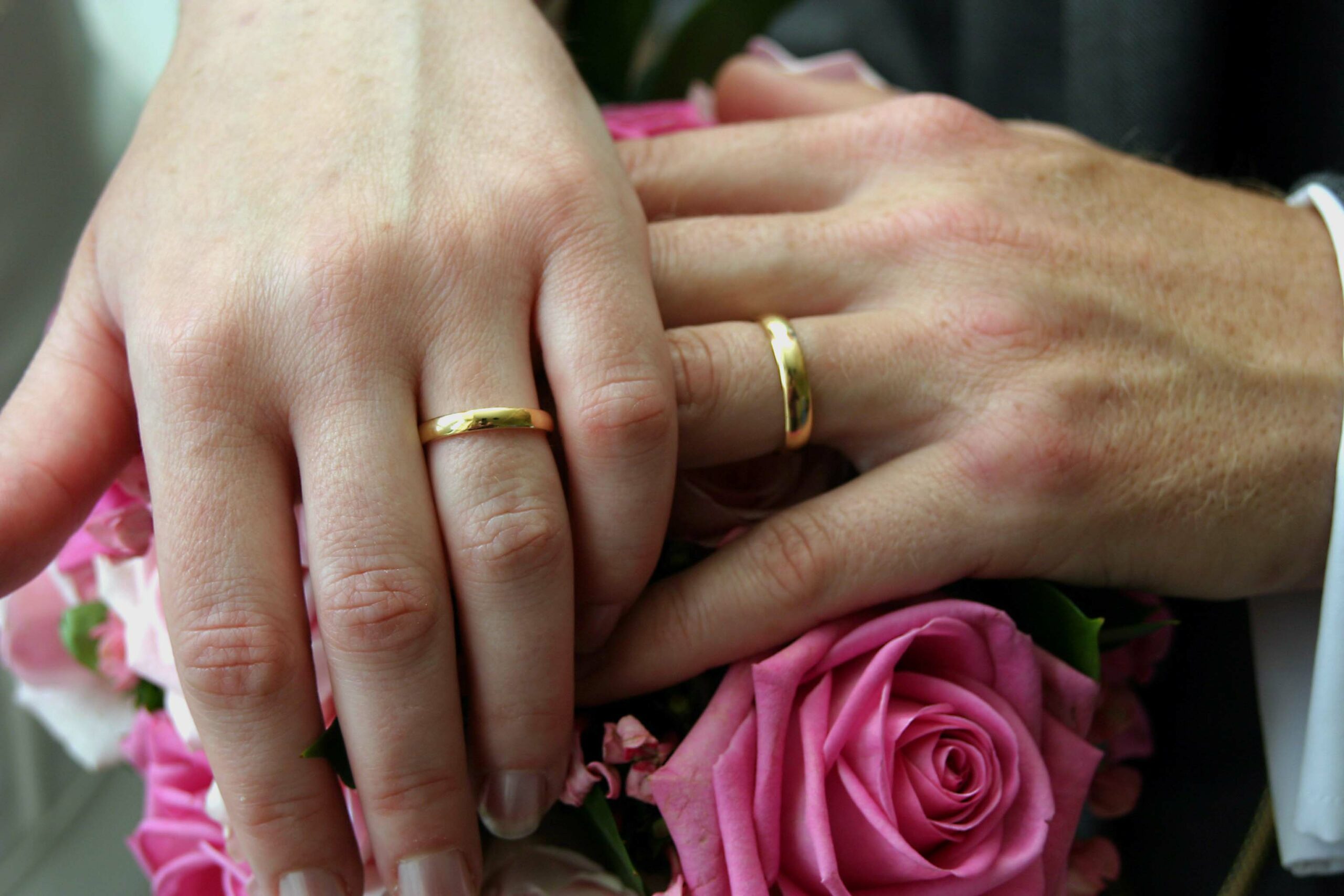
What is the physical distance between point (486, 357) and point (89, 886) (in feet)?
2.40

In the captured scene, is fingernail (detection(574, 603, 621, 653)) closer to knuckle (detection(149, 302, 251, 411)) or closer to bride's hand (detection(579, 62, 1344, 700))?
bride's hand (detection(579, 62, 1344, 700))

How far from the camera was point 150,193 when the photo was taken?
60cm

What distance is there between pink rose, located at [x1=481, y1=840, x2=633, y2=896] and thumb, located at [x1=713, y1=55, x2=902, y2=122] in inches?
26.9

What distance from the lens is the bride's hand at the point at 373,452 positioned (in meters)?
0.50

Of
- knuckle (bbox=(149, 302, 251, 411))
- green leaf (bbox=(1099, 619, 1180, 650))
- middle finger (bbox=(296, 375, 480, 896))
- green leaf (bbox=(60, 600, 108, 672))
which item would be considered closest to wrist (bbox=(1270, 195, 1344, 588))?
green leaf (bbox=(1099, 619, 1180, 650))

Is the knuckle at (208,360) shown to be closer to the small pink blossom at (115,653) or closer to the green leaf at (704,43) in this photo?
the small pink blossom at (115,653)

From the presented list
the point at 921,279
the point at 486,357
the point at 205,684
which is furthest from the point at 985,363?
the point at 205,684

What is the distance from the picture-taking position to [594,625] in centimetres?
58

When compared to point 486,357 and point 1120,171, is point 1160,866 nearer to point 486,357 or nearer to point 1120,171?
point 1120,171

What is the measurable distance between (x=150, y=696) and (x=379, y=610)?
382mm

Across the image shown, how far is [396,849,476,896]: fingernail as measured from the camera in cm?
53

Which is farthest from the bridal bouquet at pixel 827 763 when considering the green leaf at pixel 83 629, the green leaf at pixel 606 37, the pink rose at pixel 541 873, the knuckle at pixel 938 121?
the green leaf at pixel 606 37

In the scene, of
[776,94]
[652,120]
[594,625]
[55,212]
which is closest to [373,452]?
[594,625]

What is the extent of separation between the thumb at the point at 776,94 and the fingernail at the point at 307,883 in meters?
0.74
